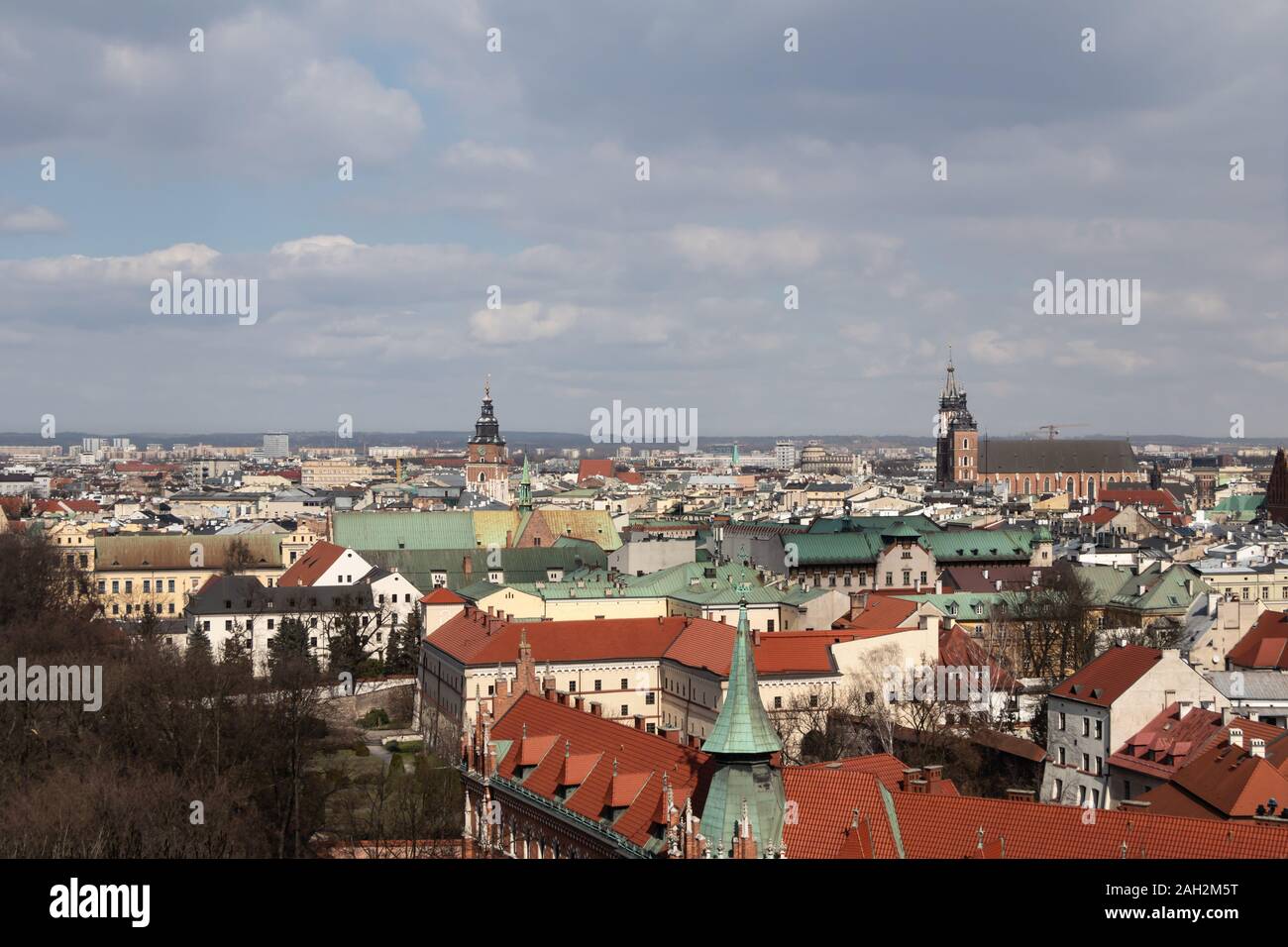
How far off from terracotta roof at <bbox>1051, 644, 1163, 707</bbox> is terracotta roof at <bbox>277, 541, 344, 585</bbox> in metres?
53.3

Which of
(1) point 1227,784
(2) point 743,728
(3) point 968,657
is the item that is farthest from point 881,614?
(2) point 743,728

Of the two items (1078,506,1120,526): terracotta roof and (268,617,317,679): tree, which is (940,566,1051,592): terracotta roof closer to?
(268,617,317,679): tree

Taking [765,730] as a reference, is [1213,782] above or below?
below

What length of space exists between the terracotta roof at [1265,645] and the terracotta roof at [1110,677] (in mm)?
12871

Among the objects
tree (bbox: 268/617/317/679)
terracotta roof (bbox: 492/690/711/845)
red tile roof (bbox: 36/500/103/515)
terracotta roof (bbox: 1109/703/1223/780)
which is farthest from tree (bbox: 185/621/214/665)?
red tile roof (bbox: 36/500/103/515)

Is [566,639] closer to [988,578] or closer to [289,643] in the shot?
[289,643]

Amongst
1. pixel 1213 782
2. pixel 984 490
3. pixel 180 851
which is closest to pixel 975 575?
pixel 1213 782

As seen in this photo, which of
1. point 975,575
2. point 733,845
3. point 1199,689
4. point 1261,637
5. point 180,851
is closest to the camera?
point 733,845

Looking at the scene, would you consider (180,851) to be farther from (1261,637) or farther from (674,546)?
(674,546)

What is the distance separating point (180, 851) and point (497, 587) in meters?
42.6

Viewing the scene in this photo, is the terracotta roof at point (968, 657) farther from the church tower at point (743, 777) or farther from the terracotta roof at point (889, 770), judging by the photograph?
the church tower at point (743, 777)

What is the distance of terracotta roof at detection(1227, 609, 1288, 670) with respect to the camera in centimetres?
6133
